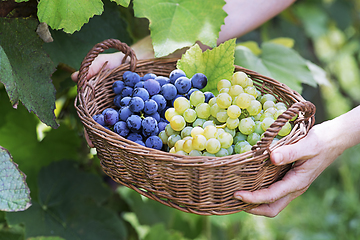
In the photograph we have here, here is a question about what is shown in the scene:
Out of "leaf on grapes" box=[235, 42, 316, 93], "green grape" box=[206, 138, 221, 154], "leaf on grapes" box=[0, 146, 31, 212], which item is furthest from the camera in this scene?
"leaf on grapes" box=[235, 42, 316, 93]

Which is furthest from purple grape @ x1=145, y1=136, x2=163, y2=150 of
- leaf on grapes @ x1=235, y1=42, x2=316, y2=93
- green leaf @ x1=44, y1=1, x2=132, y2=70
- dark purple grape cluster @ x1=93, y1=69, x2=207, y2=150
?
leaf on grapes @ x1=235, y1=42, x2=316, y2=93

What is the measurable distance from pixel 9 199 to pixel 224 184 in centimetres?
36

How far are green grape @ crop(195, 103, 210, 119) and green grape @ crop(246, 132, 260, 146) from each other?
11 cm

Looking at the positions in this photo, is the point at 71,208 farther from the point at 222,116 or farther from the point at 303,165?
the point at 303,165

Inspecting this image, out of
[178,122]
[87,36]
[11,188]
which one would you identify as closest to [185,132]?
[178,122]

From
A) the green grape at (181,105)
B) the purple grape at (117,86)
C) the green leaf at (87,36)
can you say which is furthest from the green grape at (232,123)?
the green leaf at (87,36)

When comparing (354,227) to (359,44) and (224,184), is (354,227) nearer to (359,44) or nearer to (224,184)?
(359,44)

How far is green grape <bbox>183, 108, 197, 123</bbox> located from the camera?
66 centimetres

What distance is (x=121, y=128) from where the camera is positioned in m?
0.68

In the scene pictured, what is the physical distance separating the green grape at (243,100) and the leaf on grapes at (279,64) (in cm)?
37

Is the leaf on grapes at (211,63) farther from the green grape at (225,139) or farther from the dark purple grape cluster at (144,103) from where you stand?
the green grape at (225,139)

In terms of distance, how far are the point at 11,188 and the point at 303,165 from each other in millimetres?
555

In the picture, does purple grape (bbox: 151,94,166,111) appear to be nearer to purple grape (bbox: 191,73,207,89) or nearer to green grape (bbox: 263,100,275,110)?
purple grape (bbox: 191,73,207,89)

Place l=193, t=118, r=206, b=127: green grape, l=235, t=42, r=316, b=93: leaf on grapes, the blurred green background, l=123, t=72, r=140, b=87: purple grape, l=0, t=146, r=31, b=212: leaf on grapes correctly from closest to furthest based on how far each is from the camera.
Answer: l=0, t=146, r=31, b=212: leaf on grapes
l=193, t=118, r=206, b=127: green grape
l=123, t=72, r=140, b=87: purple grape
the blurred green background
l=235, t=42, r=316, b=93: leaf on grapes
